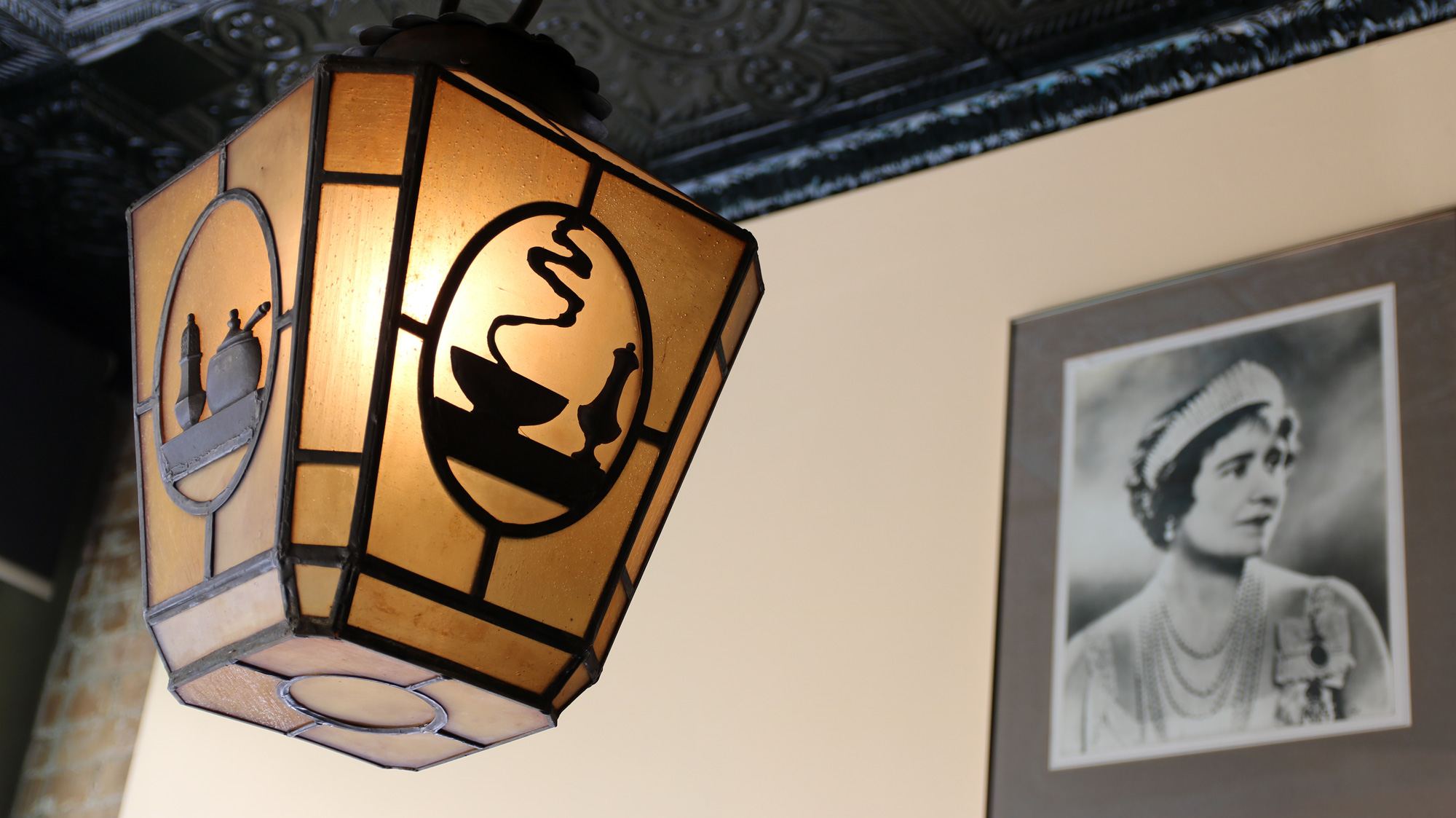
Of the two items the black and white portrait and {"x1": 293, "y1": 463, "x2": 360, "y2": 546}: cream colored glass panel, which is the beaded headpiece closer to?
the black and white portrait

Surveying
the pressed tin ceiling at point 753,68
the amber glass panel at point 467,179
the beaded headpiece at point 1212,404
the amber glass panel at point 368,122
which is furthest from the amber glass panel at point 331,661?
the pressed tin ceiling at point 753,68

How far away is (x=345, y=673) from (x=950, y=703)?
4.00ft

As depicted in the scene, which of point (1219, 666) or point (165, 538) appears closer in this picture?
point (165, 538)

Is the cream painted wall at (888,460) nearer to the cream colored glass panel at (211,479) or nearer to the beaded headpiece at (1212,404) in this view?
the beaded headpiece at (1212,404)

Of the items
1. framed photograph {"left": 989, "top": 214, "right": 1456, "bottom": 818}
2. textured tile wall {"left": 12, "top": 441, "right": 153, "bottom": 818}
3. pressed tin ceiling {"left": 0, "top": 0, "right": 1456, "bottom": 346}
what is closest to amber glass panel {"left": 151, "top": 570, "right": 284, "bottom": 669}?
framed photograph {"left": 989, "top": 214, "right": 1456, "bottom": 818}

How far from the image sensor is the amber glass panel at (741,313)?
3.82 feet

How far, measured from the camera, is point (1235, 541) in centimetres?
183

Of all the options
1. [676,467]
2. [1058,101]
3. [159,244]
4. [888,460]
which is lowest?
[676,467]

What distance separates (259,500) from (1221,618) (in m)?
1.30

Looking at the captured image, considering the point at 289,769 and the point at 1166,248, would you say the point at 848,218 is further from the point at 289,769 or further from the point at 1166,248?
the point at 289,769

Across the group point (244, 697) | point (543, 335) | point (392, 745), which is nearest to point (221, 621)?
point (244, 697)

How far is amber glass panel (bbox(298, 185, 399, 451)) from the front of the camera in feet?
2.93

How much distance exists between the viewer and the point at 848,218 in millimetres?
2516

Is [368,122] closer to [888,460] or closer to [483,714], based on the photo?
[483,714]
